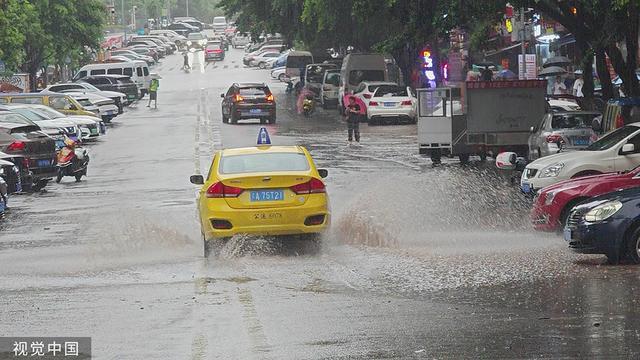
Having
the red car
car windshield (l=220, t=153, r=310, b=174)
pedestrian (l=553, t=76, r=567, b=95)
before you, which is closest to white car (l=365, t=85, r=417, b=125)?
pedestrian (l=553, t=76, r=567, b=95)

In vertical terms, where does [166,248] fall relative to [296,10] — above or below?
below

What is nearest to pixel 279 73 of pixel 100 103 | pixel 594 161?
pixel 100 103

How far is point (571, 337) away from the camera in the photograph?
33.3 ft

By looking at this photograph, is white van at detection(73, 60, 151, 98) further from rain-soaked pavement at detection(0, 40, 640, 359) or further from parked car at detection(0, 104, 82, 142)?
rain-soaked pavement at detection(0, 40, 640, 359)

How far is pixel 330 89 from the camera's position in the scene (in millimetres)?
60062

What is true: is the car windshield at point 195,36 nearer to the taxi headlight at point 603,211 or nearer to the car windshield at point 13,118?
the car windshield at point 13,118

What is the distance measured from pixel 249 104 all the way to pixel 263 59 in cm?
5048

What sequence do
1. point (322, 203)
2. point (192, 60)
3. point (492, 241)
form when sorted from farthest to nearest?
point (192, 60)
point (492, 241)
point (322, 203)

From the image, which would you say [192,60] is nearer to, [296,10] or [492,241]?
[296,10]

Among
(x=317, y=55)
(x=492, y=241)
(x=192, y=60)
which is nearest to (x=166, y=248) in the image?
(x=492, y=241)

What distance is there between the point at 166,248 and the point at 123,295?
14.3 feet

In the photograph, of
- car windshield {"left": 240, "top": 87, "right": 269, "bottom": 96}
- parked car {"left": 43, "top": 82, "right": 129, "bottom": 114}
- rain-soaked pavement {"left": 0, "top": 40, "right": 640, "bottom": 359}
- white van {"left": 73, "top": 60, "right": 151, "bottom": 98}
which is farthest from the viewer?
white van {"left": 73, "top": 60, "right": 151, "bottom": 98}

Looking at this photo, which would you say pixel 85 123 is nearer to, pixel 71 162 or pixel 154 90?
pixel 71 162

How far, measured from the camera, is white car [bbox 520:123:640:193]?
21281 millimetres
